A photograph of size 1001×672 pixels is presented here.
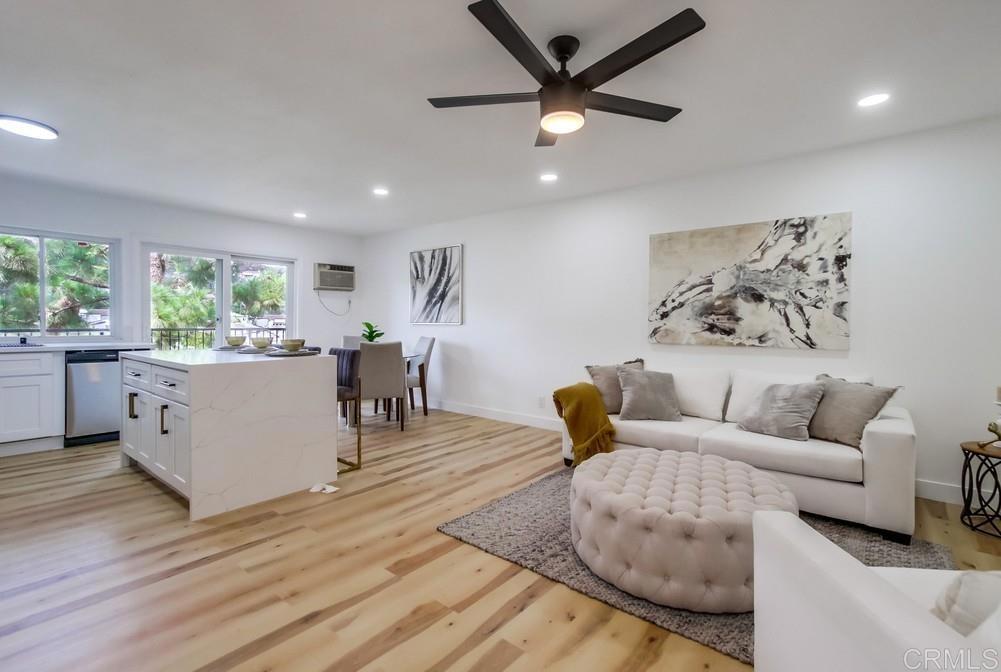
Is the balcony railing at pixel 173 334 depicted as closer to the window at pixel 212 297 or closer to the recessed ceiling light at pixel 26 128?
the window at pixel 212 297

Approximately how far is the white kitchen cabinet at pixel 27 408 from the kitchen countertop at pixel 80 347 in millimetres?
228

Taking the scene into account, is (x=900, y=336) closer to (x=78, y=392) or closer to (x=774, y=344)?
(x=774, y=344)

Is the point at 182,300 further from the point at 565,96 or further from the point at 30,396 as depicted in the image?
the point at 565,96

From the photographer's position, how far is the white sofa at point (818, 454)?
2.38 m

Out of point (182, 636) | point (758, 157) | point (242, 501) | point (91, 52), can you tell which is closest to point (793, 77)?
point (758, 157)

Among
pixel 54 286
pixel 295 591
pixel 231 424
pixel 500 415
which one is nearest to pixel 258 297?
pixel 54 286

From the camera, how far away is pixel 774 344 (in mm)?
3510

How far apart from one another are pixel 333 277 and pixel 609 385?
451cm

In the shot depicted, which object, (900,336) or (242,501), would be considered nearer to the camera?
(242,501)

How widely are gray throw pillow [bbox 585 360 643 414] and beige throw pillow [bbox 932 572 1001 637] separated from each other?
266cm

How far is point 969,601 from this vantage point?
0.84 m

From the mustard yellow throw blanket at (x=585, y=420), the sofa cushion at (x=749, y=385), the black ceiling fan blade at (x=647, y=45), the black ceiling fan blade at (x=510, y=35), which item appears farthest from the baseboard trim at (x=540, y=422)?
the black ceiling fan blade at (x=510, y=35)

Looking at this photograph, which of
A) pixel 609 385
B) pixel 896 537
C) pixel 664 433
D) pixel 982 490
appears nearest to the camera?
pixel 896 537

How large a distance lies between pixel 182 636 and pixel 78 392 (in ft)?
12.3
